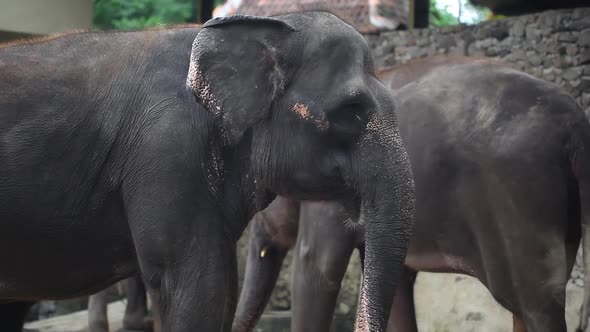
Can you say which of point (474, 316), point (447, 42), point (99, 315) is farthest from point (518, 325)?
point (99, 315)

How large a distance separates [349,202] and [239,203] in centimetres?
41

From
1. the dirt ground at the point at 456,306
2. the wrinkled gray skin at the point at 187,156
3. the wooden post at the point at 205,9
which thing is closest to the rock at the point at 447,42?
the dirt ground at the point at 456,306

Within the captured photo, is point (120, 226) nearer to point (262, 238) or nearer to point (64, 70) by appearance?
point (64, 70)

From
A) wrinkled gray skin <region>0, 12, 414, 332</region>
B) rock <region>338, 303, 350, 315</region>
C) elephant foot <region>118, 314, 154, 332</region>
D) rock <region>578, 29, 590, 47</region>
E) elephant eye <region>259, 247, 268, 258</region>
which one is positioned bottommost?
elephant foot <region>118, 314, 154, 332</region>

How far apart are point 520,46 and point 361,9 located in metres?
2.72

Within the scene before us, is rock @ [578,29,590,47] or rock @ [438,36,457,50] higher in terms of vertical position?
rock @ [438,36,457,50]

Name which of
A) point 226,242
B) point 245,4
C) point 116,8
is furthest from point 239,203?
point 116,8

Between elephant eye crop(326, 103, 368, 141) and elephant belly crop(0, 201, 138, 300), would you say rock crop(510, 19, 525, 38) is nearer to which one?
elephant eye crop(326, 103, 368, 141)

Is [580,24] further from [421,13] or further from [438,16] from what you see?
[438,16]

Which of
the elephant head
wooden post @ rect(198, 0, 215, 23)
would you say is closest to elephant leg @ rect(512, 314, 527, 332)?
the elephant head

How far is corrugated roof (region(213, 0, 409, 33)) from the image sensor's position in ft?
31.6

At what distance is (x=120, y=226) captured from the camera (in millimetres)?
3861

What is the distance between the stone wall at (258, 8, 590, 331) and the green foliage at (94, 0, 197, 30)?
5378mm

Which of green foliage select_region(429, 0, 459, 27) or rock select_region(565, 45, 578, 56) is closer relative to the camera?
rock select_region(565, 45, 578, 56)
